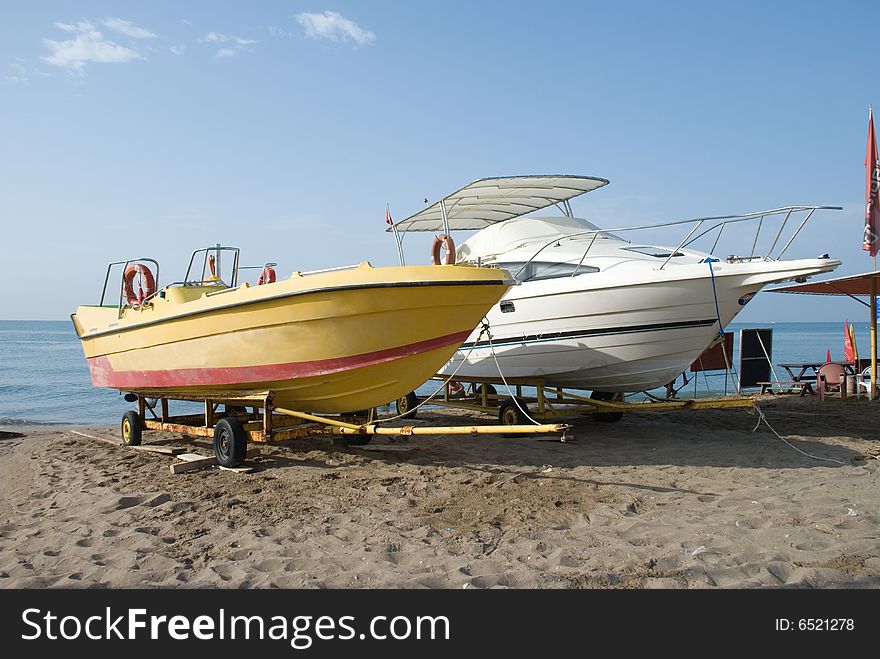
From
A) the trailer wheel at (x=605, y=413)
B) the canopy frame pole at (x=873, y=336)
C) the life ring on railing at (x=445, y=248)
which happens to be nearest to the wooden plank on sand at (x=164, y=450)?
the life ring on railing at (x=445, y=248)

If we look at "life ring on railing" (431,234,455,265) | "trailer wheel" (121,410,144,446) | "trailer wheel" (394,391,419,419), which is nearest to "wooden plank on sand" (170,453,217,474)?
"trailer wheel" (121,410,144,446)

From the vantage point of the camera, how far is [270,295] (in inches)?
240

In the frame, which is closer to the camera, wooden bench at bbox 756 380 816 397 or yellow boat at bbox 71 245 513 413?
yellow boat at bbox 71 245 513 413

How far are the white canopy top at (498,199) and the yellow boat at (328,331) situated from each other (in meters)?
2.48

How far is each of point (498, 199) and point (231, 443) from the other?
5167 mm

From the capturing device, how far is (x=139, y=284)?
833 centimetres

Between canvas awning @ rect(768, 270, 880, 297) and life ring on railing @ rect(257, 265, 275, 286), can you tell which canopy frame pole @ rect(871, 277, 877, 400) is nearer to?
canvas awning @ rect(768, 270, 880, 297)

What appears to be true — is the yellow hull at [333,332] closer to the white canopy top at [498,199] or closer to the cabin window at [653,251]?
the white canopy top at [498,199]

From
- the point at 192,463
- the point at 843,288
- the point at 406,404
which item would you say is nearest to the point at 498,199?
the point at 406,404

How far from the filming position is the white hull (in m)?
6.96

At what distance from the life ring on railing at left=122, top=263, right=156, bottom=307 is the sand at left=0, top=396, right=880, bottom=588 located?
6.40 ft

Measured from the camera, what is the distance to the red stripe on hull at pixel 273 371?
6094 millimetres
